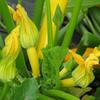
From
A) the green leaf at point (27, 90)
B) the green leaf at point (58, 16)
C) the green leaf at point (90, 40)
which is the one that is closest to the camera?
the green leaf at point (27, 90)

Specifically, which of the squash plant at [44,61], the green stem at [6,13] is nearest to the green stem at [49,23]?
the squash plant at [44,61]

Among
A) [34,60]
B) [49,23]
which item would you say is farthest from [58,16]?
[34,60]

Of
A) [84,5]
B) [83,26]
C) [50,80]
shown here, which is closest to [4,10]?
[50,80]

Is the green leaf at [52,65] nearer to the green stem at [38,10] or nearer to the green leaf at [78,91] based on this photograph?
the green leaf at [78,91]

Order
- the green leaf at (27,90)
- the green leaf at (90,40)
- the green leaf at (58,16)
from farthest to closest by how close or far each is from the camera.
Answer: the green leaf at (90,40) < the green leaf at (58,16) < the green leaf at (27,90)

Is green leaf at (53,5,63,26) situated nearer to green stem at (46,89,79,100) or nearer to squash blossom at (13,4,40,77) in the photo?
squash blossom at (13,4,40,77)

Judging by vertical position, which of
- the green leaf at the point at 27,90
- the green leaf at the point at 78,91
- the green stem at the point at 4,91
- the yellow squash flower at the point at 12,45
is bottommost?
the green leaf at the point at 78,91

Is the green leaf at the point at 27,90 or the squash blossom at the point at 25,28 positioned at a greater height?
the squash blossom at the point at 25,28

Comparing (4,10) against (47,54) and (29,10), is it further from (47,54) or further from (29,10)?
(29,10)
